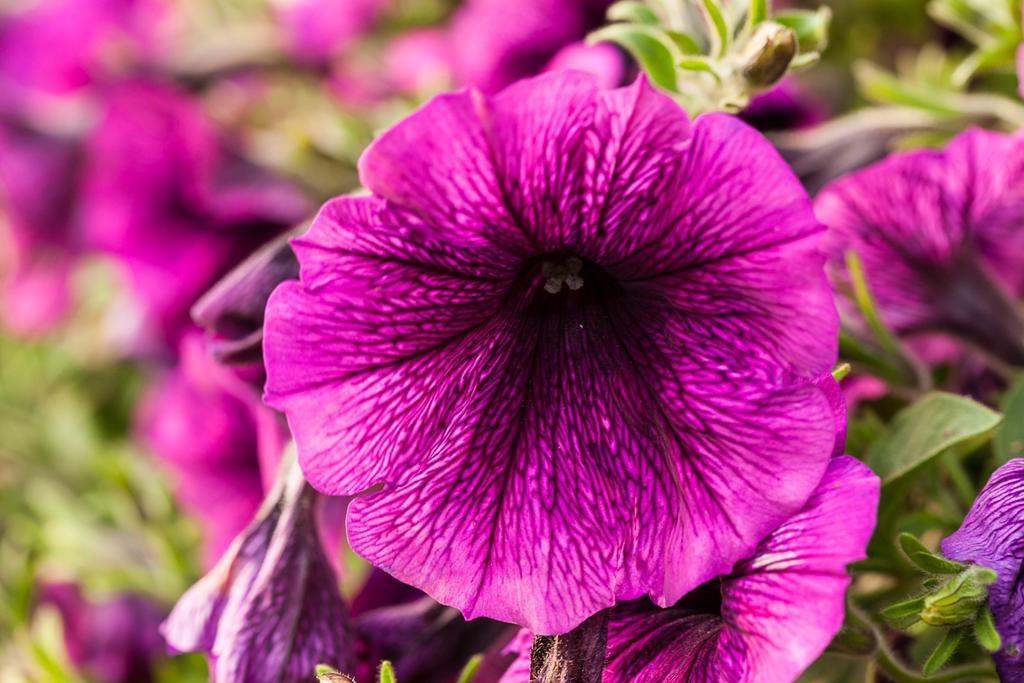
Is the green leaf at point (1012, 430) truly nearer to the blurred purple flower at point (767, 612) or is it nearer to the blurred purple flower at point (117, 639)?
the blurred purple flower at point (767, 612)

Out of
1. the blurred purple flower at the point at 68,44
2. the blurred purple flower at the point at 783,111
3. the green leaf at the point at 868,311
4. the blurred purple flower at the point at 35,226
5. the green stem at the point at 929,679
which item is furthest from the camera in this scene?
the blurred purple flower at the point at 68,44

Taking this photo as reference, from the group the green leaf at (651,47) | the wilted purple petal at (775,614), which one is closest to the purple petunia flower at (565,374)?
the wilted purple petal at (775,614)

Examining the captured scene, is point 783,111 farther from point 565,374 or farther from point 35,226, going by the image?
point 35,226

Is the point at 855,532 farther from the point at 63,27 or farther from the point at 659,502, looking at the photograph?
the point at 63,27

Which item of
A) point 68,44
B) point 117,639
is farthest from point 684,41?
point 68,44

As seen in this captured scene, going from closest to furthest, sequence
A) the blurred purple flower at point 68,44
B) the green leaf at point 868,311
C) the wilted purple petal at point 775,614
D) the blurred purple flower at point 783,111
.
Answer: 1. the wilted purple petal at point 775,614
2. the green leaf at point 868,311
3. the blurred purple flower at point 783,111
4. the blurred purple flower at point 68,44

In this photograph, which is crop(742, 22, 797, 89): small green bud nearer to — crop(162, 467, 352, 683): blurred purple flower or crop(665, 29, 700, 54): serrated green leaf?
crop(665, 29, 700, 54): serrated green leaf

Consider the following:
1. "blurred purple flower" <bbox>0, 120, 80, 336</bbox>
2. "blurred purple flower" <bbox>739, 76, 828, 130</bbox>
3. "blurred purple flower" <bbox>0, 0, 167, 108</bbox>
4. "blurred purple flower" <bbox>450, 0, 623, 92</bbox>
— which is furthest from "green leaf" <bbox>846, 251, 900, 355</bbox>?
"blurred purple flower" <bbox>0, 0, 167, 108</bbox>
